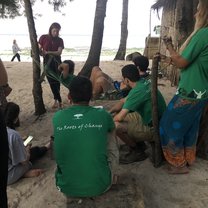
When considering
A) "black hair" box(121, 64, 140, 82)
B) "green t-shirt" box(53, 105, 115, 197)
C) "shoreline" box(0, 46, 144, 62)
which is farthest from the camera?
"shoreline" box(0, 46, 144, 62)

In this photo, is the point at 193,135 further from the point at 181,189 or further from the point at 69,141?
the point at 69,141

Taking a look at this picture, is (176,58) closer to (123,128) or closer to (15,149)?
(123,128)

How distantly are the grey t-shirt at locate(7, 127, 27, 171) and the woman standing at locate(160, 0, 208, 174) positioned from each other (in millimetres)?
1563

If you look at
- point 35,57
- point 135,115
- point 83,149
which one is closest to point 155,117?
point 135,115

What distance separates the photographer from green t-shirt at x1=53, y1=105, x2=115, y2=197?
3.06 metres

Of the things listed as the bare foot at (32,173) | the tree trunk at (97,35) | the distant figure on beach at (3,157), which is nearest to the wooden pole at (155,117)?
the bare foot at (32,173)

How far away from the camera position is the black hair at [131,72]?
4.19 metres

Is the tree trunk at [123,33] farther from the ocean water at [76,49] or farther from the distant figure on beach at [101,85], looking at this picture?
the distant figure on beach at [101,85]

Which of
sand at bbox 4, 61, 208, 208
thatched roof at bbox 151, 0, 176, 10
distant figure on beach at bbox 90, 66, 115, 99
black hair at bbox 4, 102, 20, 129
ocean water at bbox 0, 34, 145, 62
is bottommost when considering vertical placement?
ocean water at bbox 0, 34, 145, 62

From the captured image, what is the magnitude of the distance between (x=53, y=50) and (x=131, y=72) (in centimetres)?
344

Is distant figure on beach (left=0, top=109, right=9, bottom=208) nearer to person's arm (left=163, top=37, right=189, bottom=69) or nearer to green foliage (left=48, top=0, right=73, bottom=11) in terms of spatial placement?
person's arm (left=163, top=37, right=189, bottom=69)

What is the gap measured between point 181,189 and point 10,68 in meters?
10.7

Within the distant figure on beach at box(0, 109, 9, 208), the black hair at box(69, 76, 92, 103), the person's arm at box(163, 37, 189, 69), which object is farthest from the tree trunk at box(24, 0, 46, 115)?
the distant figure on beach at box(0, 109, 9, 208)

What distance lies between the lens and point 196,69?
12.5 ft
